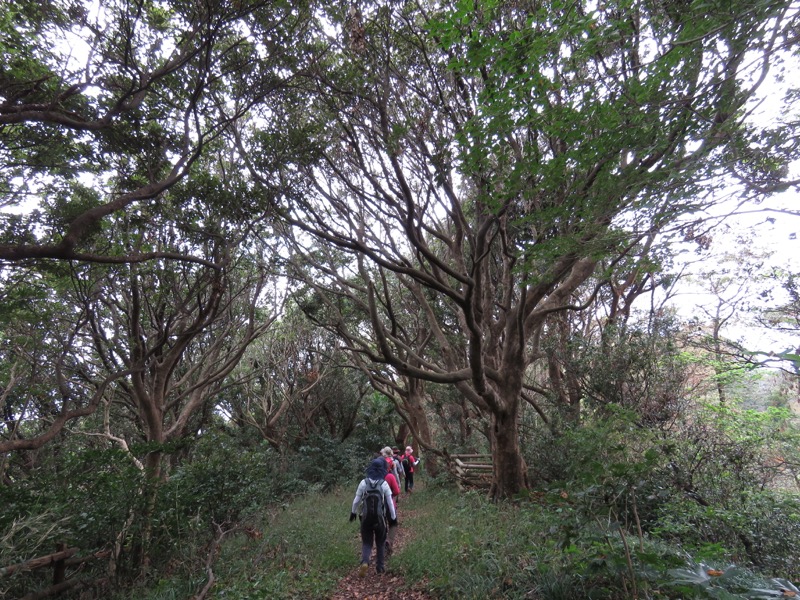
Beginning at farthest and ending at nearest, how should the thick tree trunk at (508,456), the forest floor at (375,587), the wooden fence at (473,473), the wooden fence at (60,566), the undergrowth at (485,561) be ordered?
the wooden fence at (473,473) < the thick tree trunk at (508,456) < the forest floor at (375,587) < the wooden fence at (60,566) < the undergrowth at (485,561)

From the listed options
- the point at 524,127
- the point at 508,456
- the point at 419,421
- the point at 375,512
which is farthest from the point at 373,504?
the point at 419,421

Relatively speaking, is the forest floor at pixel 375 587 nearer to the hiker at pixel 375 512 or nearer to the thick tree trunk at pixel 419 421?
the hiker at pixel 375 512

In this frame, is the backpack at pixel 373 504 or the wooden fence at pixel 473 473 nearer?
the backpack at pixel 373 504

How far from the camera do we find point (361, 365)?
1477 cm

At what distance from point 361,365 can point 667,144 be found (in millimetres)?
11874

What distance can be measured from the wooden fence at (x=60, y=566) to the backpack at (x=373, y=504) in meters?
3.54

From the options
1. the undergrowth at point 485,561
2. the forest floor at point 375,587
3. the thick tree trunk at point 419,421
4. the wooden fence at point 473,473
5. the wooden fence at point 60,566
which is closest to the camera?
the undergrowth at point 485,561

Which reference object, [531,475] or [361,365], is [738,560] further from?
[361,365]

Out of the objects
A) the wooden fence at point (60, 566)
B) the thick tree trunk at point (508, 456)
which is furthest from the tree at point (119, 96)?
the thick tree trunk at point (508, 456)

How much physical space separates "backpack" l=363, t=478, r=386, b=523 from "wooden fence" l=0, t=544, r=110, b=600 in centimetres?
354

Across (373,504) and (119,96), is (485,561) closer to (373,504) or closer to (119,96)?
(373,504)

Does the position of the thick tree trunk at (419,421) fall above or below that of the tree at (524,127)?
below

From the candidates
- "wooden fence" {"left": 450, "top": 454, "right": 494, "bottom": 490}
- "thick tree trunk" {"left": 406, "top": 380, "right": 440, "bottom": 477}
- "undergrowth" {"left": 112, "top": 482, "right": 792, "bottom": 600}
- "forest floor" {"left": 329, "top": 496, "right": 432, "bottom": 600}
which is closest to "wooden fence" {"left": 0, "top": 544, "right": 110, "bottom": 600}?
"undergrowth" {"left": 112, "top": 482, "right": 792, "bottom": 600}

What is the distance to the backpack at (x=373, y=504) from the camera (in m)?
6.33
